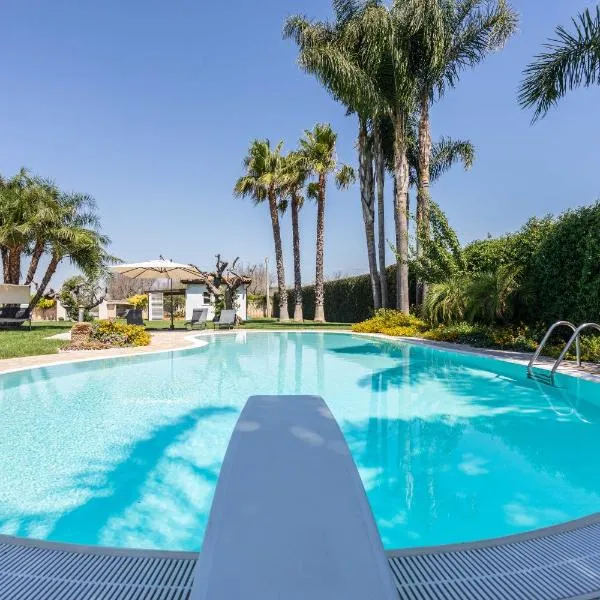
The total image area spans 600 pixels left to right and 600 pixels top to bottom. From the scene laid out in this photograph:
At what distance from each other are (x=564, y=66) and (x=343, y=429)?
10441 mm

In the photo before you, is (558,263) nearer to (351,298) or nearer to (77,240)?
(351,298)

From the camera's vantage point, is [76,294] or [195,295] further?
[195,295]

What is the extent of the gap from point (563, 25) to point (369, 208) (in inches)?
435

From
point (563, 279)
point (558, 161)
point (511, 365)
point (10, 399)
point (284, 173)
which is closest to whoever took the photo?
point (10, 399)

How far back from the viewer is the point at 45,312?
29.2m

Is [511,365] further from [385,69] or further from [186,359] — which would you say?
[385,69]

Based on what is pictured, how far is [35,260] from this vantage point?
66.7ft

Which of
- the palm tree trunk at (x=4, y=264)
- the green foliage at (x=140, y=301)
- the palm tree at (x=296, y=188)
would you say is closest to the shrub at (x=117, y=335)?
the palm tree trunk at (x=4, y=264)

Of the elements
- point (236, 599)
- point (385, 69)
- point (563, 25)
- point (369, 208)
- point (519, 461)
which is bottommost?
point (519, 461)

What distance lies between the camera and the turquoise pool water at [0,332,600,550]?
3043mm

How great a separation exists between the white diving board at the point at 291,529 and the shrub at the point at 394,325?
1402 cm

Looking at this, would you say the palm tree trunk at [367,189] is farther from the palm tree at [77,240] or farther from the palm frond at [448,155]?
the palm tree at [77,240]

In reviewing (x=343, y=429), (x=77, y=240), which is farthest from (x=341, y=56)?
(x=343, y=429)

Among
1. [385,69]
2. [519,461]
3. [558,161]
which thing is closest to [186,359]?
[519,461]
